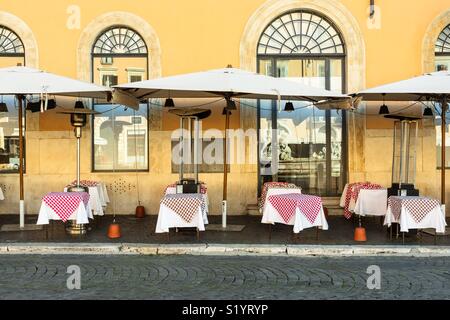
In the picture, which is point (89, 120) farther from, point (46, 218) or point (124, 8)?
point (46, 218)

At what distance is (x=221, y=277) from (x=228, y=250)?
1.86m

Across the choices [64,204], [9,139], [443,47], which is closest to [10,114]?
[9,139]

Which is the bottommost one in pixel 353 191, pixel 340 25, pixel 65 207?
pixel 65 207

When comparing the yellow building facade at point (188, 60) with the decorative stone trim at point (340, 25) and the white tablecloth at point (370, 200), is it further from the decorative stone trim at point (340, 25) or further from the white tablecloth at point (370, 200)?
the white tablecloth at point (370, 200)

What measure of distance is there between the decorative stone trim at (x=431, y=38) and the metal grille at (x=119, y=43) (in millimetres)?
6390

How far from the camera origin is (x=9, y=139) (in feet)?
45.9

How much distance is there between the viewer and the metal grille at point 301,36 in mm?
13945

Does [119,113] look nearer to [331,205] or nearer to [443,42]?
[331,205]

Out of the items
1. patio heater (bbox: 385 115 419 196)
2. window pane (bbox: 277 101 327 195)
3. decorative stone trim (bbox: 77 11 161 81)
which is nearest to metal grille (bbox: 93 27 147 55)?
decorative stone trim (bbox: 77 11 161 81)

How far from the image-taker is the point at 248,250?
9.73 meters

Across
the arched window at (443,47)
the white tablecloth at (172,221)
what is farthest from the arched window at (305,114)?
the white tablecloth at (172,221)
